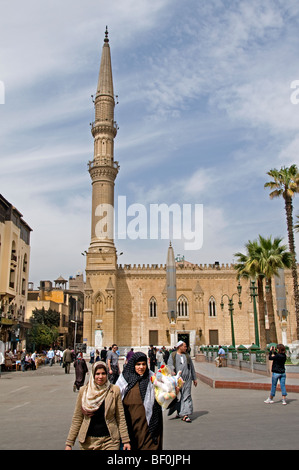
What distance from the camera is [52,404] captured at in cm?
1001

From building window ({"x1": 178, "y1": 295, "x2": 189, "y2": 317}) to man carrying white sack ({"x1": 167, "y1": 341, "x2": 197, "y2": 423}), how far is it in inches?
1432

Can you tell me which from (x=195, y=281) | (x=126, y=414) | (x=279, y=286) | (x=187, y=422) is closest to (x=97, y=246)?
(x=195, y=281)

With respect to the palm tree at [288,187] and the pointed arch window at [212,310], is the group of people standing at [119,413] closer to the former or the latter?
the palm tree at [288,187]

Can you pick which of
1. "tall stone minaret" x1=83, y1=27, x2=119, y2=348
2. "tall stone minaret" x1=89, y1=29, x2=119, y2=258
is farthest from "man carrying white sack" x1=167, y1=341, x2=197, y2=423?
"tall stone minaret" x1=89, y1=29, x2=119, y2=258

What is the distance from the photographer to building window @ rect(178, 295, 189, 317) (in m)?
44.0

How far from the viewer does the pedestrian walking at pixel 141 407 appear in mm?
4035

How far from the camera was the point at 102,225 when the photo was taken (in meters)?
44.0

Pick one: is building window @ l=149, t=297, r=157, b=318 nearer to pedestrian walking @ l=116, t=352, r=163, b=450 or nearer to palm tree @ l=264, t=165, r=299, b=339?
palm tree @ l=264, t=165, r=299, b=339

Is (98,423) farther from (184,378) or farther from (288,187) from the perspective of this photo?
(288,187)

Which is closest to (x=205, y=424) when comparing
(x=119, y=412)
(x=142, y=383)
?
(x=142, y=383)

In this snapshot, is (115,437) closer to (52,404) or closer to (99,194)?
(52,404)

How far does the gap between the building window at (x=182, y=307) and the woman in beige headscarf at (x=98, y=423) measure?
40.8 m

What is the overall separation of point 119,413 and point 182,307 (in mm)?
40904
